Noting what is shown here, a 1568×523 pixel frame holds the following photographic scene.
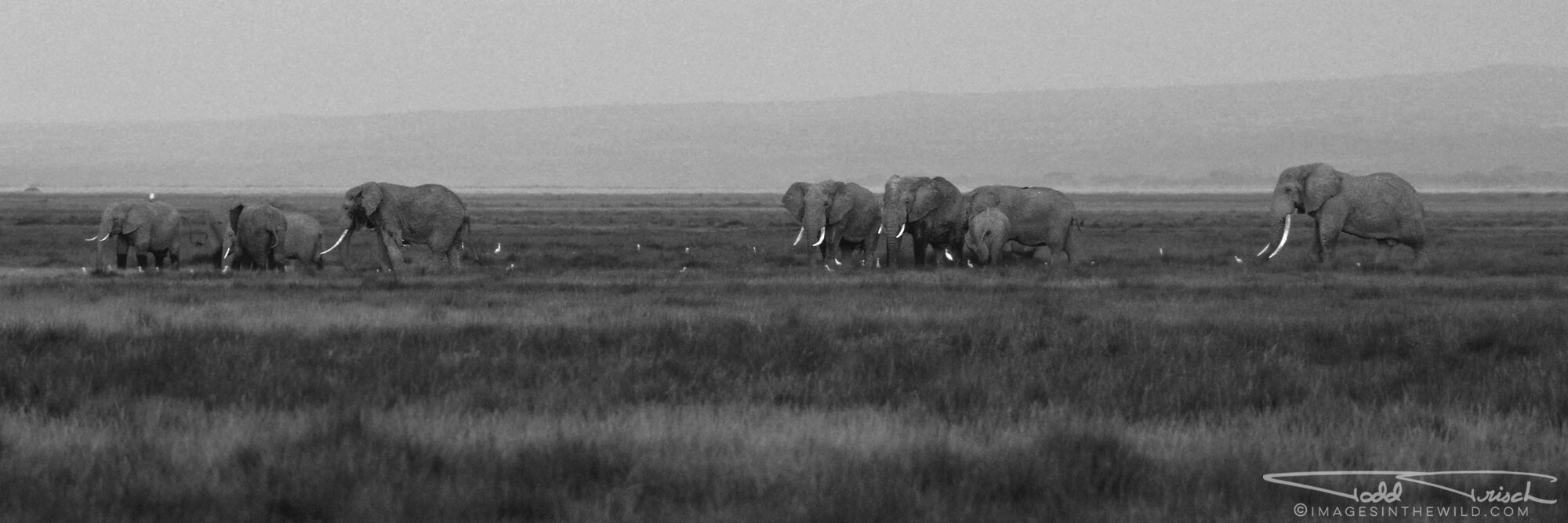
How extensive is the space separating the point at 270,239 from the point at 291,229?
56cm

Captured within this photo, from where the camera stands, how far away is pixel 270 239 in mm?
27547

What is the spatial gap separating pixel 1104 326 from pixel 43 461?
9.25m

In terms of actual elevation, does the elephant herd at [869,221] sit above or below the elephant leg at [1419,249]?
above

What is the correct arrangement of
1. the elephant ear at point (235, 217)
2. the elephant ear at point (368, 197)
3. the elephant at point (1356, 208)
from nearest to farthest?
1. the elephant ear at point (368, 197)
2. the elephant ear at point (235, 217)
3. the elephant at point (1356, 208)

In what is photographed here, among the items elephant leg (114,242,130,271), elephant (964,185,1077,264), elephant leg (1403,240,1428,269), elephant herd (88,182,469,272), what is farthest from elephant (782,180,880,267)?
elephant leg (114,242,130,271)

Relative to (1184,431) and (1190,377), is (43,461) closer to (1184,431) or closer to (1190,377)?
(1184,431)

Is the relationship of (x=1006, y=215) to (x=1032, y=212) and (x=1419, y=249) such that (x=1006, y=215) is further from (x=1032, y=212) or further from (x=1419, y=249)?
(x=1419, y=249)

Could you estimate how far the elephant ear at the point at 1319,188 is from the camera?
2894 centimetres

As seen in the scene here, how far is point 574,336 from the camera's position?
13.7m

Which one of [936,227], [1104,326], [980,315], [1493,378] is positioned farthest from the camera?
[936,227]

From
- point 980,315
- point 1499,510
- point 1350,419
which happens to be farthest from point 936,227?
point 1499,510

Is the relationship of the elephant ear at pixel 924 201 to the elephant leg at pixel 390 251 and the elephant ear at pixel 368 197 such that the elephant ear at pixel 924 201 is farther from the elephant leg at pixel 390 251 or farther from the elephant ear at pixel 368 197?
the elephant ear at pixel 368 197

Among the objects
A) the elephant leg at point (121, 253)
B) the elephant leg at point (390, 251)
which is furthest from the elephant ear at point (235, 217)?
the elephant leg at point (390, 251)

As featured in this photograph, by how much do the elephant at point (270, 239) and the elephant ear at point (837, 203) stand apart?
8.49m
